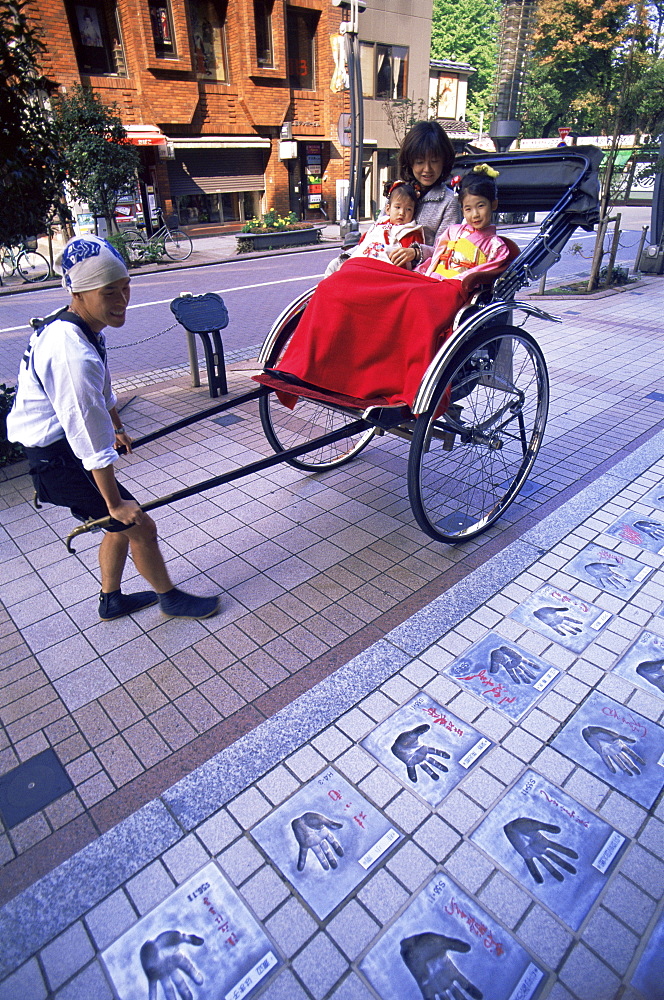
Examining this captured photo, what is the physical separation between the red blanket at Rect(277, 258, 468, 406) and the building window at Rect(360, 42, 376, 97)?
25.6 metres

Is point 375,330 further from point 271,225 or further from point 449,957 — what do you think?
point 271,225

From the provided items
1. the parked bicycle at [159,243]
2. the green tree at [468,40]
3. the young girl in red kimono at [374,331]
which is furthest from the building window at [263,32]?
the green tree at [468,40]

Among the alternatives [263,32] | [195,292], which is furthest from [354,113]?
[263,32]

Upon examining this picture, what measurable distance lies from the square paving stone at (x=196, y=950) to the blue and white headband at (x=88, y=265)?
83.9 inches

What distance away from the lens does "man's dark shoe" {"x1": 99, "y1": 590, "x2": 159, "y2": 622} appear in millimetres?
3047

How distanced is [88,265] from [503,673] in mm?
2403

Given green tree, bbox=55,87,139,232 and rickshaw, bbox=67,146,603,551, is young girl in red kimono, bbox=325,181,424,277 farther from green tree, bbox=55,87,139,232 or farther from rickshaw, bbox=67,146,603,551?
green tree, bbox=55,87,139,232

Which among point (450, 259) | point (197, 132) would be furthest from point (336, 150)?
point (450, 259)

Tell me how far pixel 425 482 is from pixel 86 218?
584 inches

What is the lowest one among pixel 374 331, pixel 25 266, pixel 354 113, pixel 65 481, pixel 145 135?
pixel 25 266

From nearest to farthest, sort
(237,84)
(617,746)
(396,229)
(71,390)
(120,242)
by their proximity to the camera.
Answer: (71,390), (617,746), (396,229), (120,242), (237,84)

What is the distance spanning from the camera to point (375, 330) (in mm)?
→ 3023

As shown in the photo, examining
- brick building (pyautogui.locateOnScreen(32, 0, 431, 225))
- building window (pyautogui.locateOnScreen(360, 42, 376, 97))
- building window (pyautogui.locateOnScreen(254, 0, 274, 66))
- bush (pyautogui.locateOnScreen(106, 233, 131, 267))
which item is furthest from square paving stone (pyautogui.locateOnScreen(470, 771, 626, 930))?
building window (pyautogui.locateOnScreen(360, 42, 376, 97))

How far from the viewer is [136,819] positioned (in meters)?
2.13
